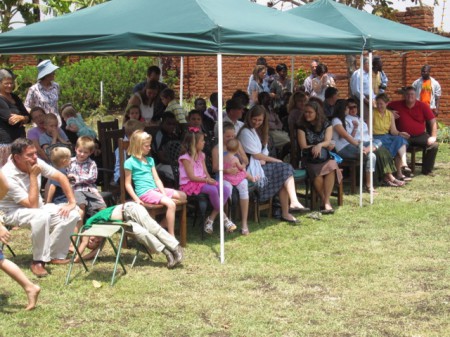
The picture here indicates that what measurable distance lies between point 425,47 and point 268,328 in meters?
7.44

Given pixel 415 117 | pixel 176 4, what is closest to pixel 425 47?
pixel 415 117

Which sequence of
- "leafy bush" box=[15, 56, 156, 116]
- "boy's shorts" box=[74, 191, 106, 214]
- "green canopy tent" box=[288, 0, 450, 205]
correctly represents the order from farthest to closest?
"leafy bush" box=[15, 56, 156, 116] < "green canopy tent" box=[288, 0, 450, 205] < "boy's shorts" box=[74, 191, 106, 214]

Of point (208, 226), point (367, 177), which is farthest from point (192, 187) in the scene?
point (367, 177)

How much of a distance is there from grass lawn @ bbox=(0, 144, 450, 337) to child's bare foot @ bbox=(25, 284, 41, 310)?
0.24 feet

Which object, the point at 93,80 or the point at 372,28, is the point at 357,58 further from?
the point at 372,28

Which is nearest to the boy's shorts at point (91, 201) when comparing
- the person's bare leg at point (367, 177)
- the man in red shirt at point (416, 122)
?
the person's bare leg at point (367, 177)

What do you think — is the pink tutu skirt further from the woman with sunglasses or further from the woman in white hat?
the woman with sunglasses

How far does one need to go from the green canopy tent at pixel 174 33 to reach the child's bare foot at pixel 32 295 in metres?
2.01

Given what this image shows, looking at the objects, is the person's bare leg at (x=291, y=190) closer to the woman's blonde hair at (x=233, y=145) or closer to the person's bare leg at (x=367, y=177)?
the woman's blonde hair at (x=233, y=145)

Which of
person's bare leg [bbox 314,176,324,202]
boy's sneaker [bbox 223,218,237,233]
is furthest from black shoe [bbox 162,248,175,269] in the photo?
person's bare leg [bbox 314,176,324,202]

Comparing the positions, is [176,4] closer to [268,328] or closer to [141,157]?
[141,157]

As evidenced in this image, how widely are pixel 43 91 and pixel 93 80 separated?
1208 centimetres

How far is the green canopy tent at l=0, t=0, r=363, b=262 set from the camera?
23.9 feet

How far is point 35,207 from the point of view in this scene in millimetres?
6988
